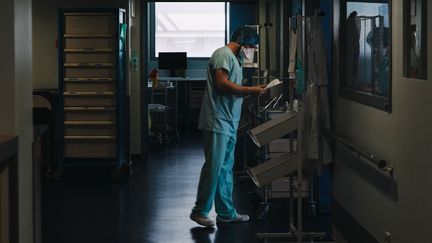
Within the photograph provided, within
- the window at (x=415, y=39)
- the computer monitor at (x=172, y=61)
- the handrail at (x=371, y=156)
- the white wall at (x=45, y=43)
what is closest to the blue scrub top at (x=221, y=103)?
the handrail at (x=371, y=156)

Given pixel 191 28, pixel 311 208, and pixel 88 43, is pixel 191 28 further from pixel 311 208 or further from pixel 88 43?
pixel 311 208

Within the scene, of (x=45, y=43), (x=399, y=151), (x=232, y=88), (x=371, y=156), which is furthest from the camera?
(x=45, y=43)

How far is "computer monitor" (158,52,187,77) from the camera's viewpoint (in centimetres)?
1312

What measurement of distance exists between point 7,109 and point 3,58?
230mm

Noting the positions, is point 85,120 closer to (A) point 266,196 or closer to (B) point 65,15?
(B) point 65,15

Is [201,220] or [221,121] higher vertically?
[221,121]

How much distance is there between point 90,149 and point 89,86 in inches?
27.8

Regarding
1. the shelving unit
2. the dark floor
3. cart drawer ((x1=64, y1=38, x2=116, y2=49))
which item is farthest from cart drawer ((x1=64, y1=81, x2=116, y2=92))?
the dark floor

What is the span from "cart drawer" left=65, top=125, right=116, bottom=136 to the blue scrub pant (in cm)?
260

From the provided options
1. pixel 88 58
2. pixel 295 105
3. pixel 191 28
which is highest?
pixel 191 28

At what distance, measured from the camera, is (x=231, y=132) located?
5949 mm

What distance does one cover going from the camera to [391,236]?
407 cm

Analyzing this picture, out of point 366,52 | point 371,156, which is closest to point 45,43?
point 366,52

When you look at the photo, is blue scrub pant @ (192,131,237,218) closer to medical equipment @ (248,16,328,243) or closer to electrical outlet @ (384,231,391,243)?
medical equipment @ (248,16,328,243)
